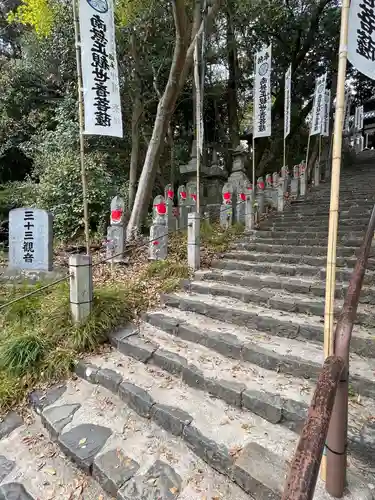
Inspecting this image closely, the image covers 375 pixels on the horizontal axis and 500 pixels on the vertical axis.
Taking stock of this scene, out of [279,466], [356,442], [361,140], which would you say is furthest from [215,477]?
[361,140]

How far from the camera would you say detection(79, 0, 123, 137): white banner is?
14.1ft

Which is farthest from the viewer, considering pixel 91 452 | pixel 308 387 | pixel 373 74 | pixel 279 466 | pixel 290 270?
pixel 290 270

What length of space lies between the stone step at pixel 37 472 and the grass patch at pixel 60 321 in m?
0.49

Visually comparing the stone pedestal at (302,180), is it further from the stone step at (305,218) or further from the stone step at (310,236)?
the stone step at (310,236)

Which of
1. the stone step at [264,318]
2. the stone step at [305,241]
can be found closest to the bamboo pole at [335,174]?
the stone step at [264,318]

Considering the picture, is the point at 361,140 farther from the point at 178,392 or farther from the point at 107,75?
the point at 178,392

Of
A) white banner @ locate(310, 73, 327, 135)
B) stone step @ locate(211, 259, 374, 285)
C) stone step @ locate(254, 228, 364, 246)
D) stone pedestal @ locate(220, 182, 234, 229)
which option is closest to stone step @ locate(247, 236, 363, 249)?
stone step @ locate(254, 228, 364, 246)

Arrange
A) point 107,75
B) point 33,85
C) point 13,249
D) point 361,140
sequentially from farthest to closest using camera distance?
point 361,140 → point 33,85 → point 13,249 → point 107,75

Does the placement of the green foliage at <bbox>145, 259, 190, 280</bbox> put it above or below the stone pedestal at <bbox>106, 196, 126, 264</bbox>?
below

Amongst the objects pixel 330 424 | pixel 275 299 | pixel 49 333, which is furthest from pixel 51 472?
pixel 275 299

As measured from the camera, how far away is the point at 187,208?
845cm

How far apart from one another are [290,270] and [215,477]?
11.0 ft

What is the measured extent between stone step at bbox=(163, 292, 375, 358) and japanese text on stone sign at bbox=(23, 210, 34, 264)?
253 centimetres

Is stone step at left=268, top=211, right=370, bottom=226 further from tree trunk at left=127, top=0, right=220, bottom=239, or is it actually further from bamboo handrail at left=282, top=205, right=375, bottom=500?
bamboo handrail at left=282, top=205, right=375, bottom=500
